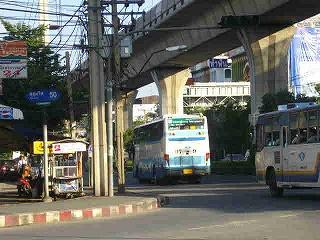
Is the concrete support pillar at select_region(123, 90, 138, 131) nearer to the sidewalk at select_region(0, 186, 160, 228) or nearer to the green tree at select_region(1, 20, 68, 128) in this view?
the green tree at select_region(1, 20, 68, 128)

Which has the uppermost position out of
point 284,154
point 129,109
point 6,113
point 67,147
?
point 129,109

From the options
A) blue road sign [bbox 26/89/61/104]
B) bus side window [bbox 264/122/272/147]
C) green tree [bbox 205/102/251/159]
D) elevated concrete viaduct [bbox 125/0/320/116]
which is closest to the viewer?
blue road sign [bbox 26/89/61/104]

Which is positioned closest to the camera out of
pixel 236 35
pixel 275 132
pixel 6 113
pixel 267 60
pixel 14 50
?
pixel 6 113

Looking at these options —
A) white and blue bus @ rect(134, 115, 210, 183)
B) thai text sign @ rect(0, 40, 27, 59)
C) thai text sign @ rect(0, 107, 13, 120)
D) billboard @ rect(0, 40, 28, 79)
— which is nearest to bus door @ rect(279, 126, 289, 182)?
thai text sign @ rect(0, 107, 13, 120)

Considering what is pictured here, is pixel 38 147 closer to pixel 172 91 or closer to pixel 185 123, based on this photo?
pixel 185 123

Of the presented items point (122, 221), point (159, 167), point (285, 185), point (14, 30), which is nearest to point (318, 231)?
point (122, 221)

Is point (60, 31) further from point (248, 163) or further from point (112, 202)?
point (248, 163)

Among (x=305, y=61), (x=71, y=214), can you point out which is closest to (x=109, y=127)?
(x=71, y=214)

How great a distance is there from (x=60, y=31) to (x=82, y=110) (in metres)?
15.8

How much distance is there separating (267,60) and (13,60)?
16.0 meters

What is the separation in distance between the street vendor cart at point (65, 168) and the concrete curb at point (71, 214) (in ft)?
14.3

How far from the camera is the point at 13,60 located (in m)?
29.3

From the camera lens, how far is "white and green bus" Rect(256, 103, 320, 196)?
19.8 meters

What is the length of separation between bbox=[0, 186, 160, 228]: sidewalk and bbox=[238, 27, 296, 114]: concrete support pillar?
19.9m
